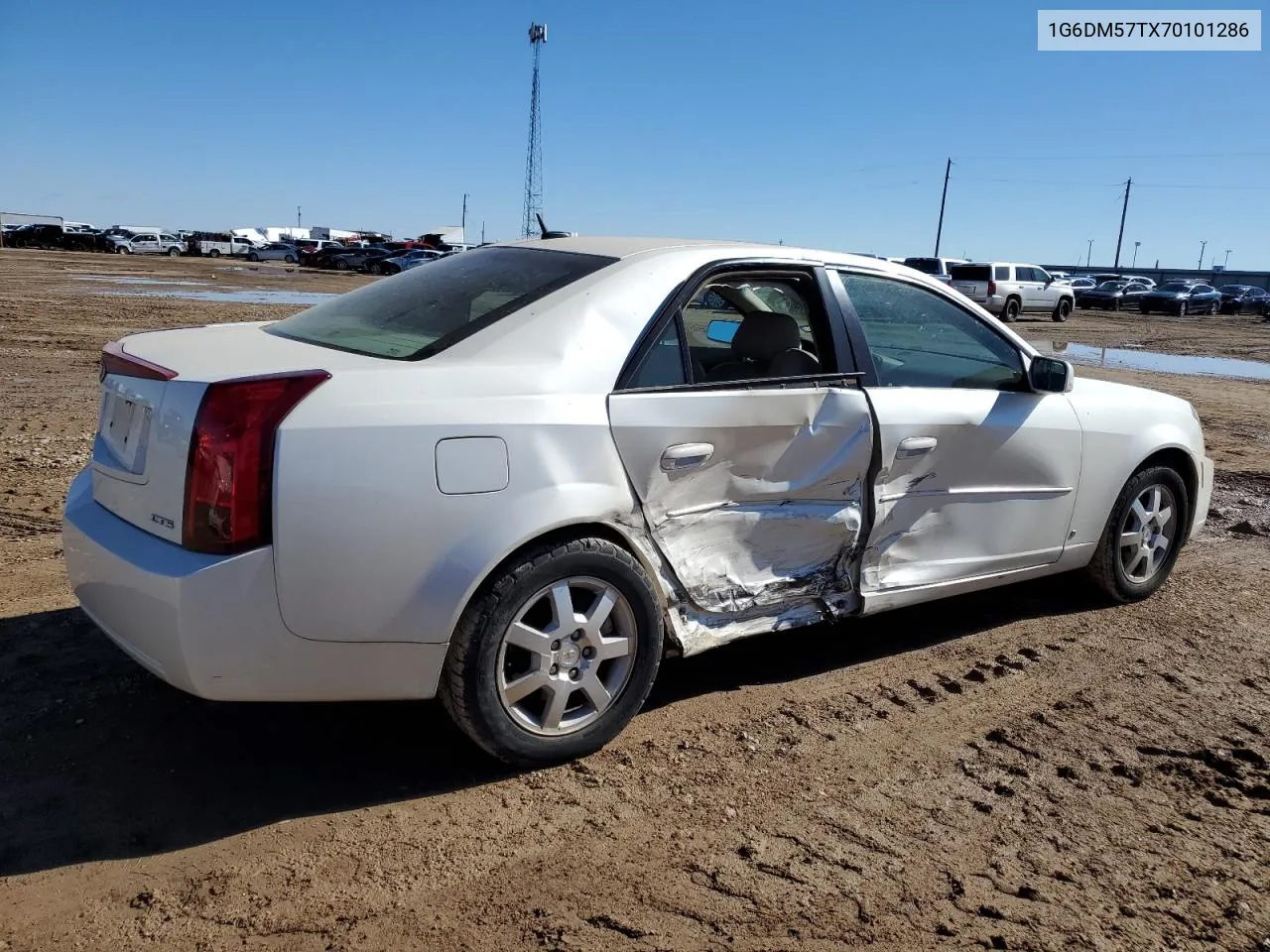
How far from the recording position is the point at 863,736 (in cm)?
358

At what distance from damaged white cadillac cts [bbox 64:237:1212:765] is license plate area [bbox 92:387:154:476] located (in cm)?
1

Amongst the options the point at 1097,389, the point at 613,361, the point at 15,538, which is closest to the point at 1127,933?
the point at 613,361

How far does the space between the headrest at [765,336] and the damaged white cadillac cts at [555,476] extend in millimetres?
12

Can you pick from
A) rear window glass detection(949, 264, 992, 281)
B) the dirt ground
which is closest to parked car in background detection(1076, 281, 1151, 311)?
rear window glass detection(949, 264, 992, 281)

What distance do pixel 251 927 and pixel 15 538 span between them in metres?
3.51

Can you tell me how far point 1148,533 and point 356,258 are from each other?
53869mm

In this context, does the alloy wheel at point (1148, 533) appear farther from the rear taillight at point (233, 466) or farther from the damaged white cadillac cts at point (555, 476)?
the rear taillight at point (233, 466)

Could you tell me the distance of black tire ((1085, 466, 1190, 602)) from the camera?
488cm

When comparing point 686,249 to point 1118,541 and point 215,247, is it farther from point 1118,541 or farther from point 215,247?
point 215,247

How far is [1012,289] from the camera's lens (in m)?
33.4

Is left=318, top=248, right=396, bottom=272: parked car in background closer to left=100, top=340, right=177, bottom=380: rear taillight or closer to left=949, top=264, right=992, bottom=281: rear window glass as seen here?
left=949, top=264, right=992, bottom=281: rear window glass

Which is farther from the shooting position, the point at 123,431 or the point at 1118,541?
the point at 1118,541

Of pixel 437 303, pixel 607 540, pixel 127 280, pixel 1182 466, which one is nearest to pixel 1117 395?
pixel 1182 466

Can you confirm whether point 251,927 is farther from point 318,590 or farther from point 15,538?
point 15,538
